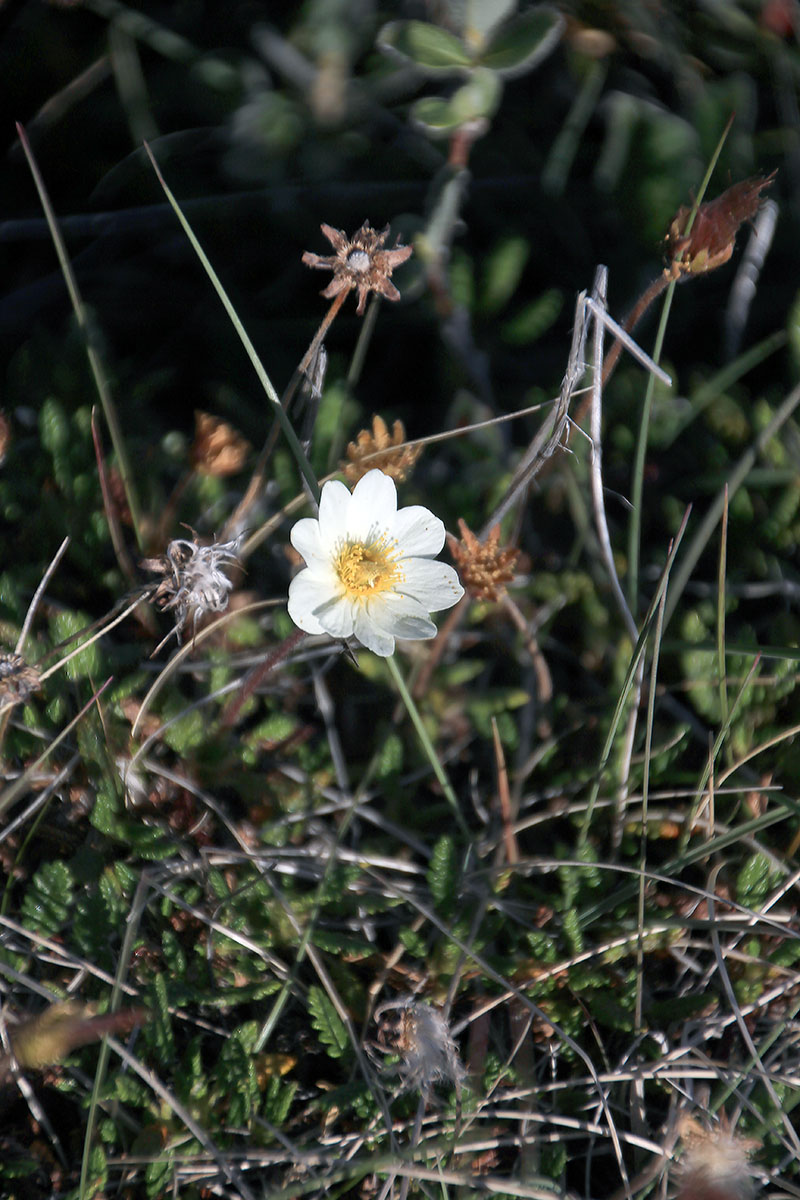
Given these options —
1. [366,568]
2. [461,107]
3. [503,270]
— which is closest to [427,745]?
[366,568]

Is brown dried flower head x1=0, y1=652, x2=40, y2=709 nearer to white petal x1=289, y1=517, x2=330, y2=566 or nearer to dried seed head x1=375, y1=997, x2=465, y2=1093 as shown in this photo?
white petal x1=289, y1=517, x2=330, y2=566

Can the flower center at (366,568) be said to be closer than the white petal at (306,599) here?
No

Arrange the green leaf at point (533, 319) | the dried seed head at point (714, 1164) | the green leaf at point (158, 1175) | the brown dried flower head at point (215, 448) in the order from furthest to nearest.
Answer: the green leaf at point (533, 319)
the brown dried flower head at point (215, 448)
the green leaf at point (158, 1175)
the dried seed head at point (714, 1164)

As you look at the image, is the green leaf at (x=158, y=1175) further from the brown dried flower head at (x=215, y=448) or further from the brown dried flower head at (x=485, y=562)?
the brown dried flower head at (x=215, y=448)

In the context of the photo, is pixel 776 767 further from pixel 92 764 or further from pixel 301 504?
pixel 92 764

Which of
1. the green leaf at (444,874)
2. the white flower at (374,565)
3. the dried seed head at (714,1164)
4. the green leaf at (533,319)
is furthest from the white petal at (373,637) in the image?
the green leaf at (533,319)

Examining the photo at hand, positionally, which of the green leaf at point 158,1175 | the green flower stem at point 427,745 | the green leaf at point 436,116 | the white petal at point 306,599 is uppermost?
the green leaf at point 436,116

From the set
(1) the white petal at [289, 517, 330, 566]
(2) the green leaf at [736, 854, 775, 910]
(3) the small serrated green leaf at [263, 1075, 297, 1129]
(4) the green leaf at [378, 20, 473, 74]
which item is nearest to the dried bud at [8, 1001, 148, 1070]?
(3) the small serrated green leaf at [263, 1075, 297, 1129]
